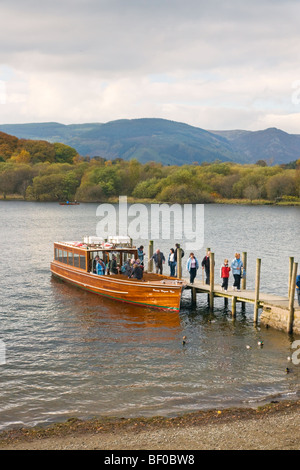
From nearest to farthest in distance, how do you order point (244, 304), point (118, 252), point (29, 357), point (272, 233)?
point (29, 357), point (244, 304), point (118, 252), point (272, 233)

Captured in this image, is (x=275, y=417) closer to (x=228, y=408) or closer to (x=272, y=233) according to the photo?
(x=228, y=408)

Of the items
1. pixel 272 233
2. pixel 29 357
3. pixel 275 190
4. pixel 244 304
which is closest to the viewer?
pixel 29 357

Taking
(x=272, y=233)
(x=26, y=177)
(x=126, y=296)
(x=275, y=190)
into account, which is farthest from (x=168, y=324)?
(x=26, y=177)

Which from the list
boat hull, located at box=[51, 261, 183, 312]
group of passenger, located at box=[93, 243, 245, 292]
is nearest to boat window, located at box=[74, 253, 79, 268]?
boat hull, located at box=[51, 261, 183, 312]

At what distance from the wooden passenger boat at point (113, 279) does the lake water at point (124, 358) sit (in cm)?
65

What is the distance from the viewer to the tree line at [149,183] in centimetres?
15450

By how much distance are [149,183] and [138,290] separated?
136 metres

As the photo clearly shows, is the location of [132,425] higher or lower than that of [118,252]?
lower

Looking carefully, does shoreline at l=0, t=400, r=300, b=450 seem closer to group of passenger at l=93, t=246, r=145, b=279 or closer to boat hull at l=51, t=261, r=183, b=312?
boat hull at l=51, t=261, r=183, b=312

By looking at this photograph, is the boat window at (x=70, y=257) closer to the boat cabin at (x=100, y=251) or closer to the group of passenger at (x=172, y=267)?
the boat cabin at (x=100, y=251)

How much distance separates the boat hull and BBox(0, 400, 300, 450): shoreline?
42.9 feet

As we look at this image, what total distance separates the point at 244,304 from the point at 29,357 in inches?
524

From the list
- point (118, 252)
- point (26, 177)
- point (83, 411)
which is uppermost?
point (26, 177)

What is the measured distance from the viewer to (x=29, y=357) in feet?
76.4
